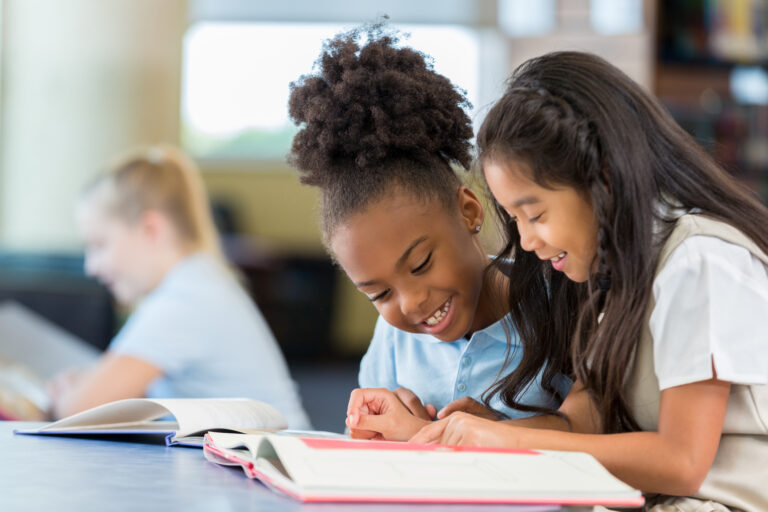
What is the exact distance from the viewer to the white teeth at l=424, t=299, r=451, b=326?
1217 mm

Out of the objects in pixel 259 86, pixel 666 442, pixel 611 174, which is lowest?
pixel 259 86

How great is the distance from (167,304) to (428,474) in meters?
1.49

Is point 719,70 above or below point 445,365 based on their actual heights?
above

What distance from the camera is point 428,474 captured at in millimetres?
717

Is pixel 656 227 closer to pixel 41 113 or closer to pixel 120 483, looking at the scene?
pixel 120 483

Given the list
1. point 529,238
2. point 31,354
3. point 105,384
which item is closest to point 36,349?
point 31,354

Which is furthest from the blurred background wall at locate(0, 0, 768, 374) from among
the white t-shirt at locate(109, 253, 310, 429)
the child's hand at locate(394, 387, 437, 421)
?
the white t-shirt at locate(109, 253, 310, 429)

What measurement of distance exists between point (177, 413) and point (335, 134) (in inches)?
14.8

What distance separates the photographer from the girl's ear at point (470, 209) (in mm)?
1254

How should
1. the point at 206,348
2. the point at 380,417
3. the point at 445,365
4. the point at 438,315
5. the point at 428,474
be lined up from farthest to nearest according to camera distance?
the point at 206,348 < the point at 445,365 < the point at 438,315 < the point at 380,417 < the point at 428,474

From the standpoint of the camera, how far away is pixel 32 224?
5031 millimetres

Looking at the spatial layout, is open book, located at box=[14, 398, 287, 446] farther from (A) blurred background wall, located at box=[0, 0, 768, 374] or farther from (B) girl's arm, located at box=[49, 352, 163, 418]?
(B) girl's arm, located at box=[49, 352, 163, 418]

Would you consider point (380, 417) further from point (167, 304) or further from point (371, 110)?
point (167, 304)

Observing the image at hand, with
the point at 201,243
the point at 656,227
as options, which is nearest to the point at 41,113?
the point at 201,243
